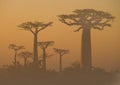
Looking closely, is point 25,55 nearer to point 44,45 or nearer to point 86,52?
point 44,45

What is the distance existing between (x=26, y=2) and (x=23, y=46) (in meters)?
0.38

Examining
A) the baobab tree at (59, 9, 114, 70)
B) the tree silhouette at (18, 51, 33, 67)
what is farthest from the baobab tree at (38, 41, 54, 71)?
the baobab tree at (59, 9, 114, 70)

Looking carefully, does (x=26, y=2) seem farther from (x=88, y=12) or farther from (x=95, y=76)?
(x=95, y=76)

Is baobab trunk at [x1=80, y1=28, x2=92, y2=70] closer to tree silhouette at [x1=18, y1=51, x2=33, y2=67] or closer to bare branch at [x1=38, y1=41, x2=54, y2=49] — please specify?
bare branch at [x1=38, y1=41, x2=54, y2=49]

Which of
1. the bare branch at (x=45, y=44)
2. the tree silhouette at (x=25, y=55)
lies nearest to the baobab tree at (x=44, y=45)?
the bare branch at (x=45, y=44)

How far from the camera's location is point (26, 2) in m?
2.95

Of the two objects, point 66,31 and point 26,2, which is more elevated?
point 26,2

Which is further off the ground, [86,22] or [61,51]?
[86,22]

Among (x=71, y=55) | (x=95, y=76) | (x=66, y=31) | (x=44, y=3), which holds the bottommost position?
(x=95, y=76)

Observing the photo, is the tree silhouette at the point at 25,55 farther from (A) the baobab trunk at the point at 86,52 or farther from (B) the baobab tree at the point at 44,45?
(A) the baobab trunk at the point at 86,52

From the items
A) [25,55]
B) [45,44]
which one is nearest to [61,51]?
[45,44]

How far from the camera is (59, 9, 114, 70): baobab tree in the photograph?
2.91 metres

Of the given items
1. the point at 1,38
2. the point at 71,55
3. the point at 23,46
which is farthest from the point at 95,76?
the point at 1,38

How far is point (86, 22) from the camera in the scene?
9.62 feet
